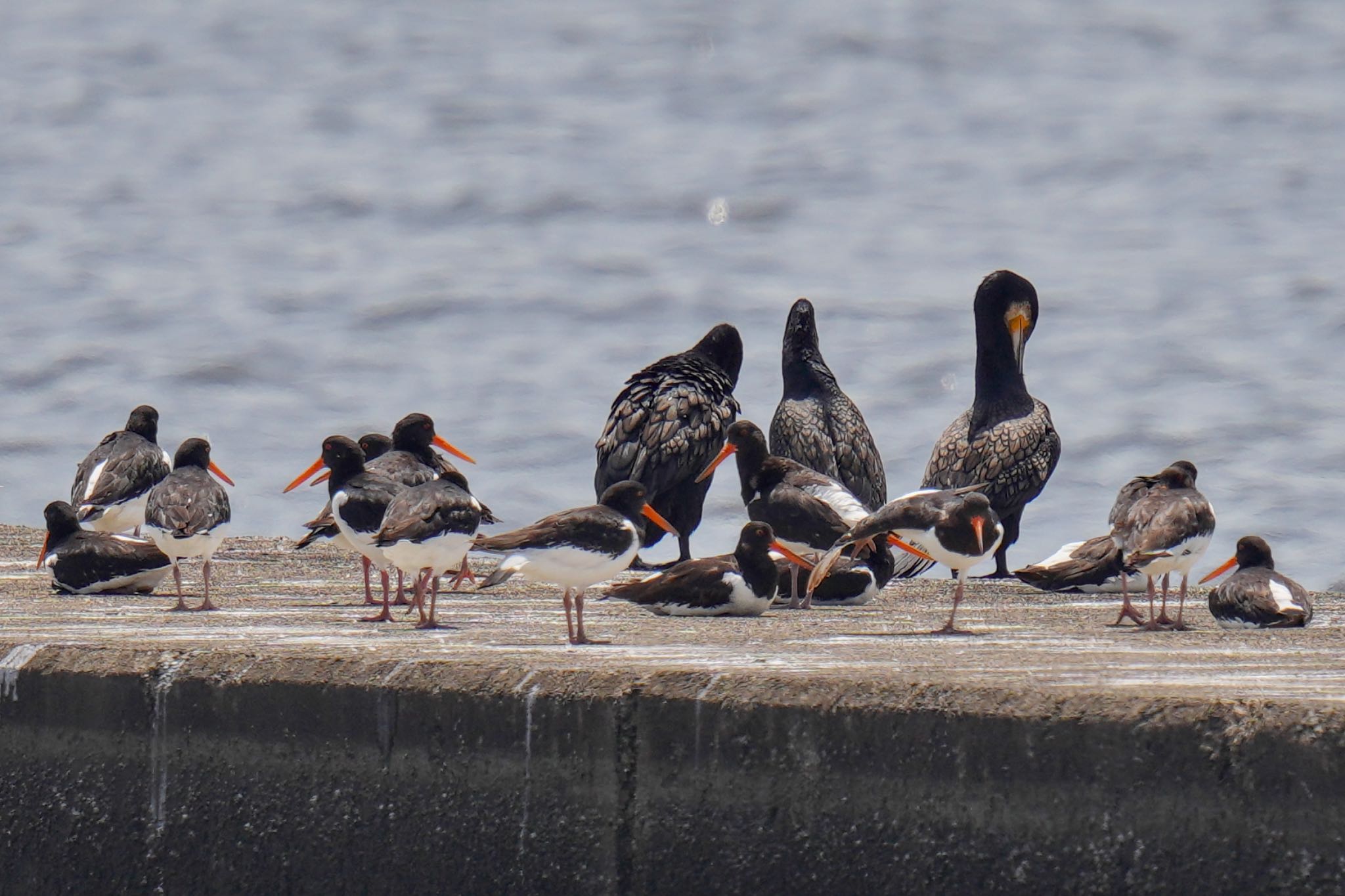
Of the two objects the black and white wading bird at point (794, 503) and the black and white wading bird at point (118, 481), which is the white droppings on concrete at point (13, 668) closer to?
the black and white wading bird at point (794, 503)

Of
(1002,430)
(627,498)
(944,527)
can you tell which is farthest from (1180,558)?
(1002,430)

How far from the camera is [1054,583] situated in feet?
30.2

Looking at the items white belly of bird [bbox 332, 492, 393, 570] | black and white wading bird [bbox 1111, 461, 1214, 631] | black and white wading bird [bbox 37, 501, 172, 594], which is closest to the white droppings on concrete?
white belly of bird [bbox 332, 492, 393, 570]

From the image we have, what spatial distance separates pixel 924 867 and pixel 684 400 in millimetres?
7113

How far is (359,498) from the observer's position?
7.47m

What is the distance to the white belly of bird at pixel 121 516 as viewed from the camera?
10805 millimetres

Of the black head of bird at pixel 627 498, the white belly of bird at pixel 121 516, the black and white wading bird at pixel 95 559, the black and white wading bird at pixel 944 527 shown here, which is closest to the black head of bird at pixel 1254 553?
the black and white wading bird at pixel 944 527

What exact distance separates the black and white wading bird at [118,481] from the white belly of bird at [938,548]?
5.37 m

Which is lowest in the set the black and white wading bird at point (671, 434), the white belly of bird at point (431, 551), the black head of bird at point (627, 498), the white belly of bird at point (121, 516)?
the white belly of bird at point (431, 551)

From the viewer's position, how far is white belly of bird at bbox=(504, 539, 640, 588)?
6.24 meters

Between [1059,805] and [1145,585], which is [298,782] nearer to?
[1059,805]

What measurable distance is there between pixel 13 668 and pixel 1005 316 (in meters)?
8.57

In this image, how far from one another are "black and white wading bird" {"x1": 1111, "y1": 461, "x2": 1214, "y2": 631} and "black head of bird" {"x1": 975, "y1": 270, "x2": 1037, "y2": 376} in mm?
4729

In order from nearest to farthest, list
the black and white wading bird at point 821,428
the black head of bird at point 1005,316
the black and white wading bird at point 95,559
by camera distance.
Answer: the black and white wading bird at point 95,559 < the black and white wading bird at point 821,428 < the black head of bird at point 1005,316
